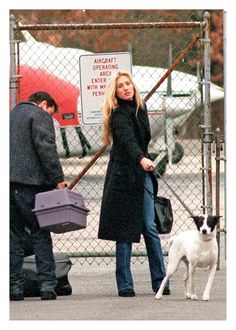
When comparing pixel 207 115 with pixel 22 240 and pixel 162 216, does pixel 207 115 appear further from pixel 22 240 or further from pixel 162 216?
pixel 22 240

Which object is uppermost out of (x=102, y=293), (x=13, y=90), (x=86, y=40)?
(x=86, y=40)

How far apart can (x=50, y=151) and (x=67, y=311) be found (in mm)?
1262

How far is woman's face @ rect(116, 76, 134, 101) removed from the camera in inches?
404

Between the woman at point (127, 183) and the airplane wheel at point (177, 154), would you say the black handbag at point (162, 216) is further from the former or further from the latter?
the airplane wheel at point (177, 154)

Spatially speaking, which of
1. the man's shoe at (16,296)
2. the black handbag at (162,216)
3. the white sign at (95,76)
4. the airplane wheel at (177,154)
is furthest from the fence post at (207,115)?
the airplane wheel at (177,154)

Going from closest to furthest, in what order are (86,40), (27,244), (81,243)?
1. (27,244)
2. (81,243)
3. (86,40)

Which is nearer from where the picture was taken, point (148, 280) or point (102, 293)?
point (102, 293)

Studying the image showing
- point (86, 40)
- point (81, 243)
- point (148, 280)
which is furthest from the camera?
point (86, 40)

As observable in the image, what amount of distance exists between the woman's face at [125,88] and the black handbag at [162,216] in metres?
0.89

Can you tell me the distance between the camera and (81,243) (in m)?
14.5

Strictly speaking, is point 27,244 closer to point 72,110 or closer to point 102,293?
point 102,293
